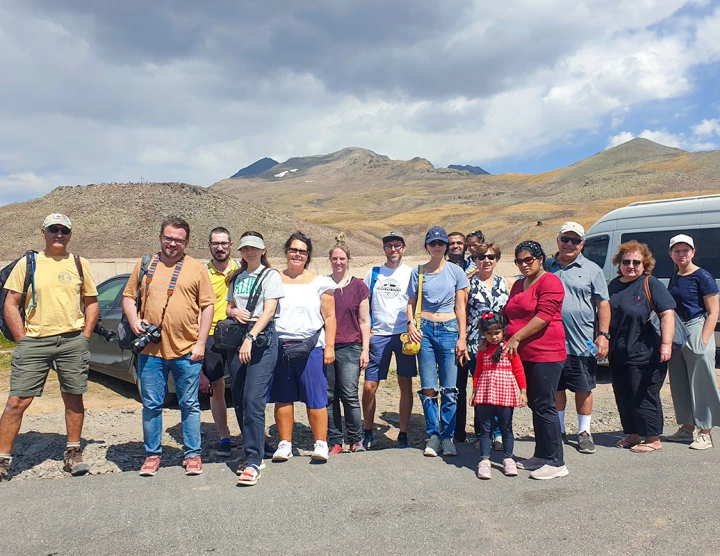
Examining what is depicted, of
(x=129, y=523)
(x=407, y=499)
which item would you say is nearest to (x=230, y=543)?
(x=129, y=523)

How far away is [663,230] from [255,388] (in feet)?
23.2

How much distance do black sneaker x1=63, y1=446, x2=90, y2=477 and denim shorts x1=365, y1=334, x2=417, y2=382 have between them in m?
2.37

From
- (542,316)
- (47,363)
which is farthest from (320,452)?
(47,363)

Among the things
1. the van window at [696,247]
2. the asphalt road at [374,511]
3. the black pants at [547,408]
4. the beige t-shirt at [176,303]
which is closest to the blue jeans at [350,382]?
the asphalt road at [374,511]

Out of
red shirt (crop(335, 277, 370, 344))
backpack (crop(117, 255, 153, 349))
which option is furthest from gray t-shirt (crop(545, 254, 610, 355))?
backpack (crop(117, 255, 153, 349))

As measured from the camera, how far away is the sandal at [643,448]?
185 inches

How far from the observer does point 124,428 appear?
5.56 m

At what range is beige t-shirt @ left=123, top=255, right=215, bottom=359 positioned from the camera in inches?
161

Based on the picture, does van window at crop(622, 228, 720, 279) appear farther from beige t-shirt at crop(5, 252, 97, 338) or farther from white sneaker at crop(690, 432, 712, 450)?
beige t-shirt at crop(5, 252, 97, 338)

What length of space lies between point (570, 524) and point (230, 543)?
2000mm

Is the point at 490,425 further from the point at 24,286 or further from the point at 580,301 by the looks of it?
the point at 24,286

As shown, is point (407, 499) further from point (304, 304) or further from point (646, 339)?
point (646, 339)

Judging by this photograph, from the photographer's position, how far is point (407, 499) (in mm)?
3682

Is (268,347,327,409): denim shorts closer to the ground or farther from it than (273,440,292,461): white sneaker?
farther from it
